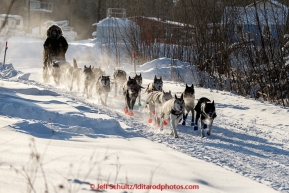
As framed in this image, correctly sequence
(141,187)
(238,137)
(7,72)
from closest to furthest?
1. (141,187)
2. (238,137)
3. (7,72)

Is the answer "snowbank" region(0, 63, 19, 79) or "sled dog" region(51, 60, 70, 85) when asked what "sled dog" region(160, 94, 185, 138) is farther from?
"snowbank" region(0, 63, 19, 79)

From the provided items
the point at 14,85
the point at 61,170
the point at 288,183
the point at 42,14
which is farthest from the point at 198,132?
the point at 42,14

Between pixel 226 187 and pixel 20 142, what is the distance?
78.8 inches

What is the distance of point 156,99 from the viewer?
7.80 meters

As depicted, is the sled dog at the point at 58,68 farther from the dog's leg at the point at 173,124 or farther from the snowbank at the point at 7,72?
the dog's leg at the point at 173,124

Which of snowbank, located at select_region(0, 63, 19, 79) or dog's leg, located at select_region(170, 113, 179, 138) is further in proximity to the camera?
snowbank, located at select_region(0, 63, 19, 79)

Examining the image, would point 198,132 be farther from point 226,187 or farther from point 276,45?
point 276,45

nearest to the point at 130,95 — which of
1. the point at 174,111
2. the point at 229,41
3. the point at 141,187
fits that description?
the point at 174,111

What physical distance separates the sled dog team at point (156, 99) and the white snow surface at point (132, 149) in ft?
0.74

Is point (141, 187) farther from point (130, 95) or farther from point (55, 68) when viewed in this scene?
point (55, 68)

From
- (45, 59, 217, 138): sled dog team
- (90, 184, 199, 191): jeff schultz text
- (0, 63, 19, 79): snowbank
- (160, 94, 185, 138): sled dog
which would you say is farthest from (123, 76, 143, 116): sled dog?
(0, 63, 19, 79): snowbank

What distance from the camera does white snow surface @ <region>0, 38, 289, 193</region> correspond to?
332 cm

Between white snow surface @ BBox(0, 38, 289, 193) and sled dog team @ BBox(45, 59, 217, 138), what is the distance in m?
0.22

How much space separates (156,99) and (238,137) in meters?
1.64
